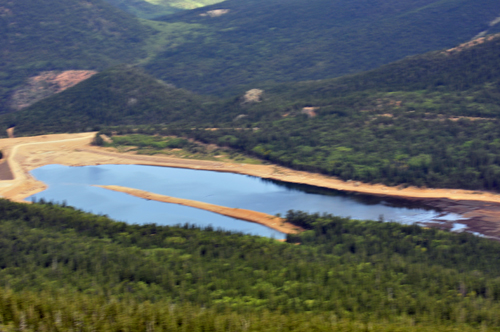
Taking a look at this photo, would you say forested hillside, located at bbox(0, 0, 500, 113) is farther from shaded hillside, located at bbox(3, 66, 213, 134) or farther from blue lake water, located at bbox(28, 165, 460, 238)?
blue lake water, located at bbox(28, 165, 460, 238)

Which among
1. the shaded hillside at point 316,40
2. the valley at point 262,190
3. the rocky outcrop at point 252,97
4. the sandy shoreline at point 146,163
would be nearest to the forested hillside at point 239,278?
the valley at point 262,190

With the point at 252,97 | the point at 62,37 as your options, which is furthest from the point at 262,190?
the point at 62,37

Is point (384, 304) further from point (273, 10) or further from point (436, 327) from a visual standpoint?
point (273, 10)

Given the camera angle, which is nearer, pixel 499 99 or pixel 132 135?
pixel 499 99

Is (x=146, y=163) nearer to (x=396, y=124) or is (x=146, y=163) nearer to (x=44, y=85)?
(x=396, y=124)

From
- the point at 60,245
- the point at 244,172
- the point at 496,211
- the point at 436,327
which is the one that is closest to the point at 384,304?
the point at 436,327

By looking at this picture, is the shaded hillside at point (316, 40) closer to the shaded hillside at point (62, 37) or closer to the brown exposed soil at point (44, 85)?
the shaded hillside at point (62, 37)
